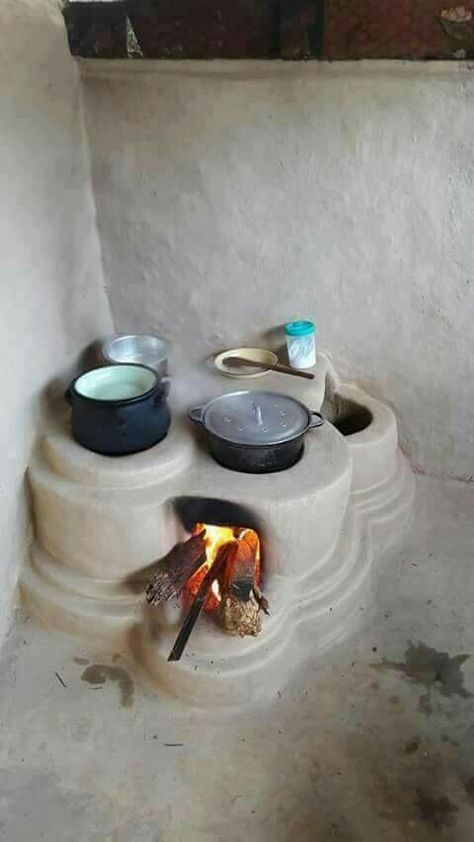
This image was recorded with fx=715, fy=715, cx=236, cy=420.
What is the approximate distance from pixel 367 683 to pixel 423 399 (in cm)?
118

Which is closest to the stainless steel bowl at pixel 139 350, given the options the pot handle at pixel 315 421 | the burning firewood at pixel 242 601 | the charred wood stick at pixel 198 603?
the pot handle at pixel 315 421

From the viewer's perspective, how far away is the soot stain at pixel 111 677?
7.19ft

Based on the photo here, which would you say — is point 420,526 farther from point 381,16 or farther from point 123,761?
point 381,16

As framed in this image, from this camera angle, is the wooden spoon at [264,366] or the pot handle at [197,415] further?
the wooden spoon at [264,366]

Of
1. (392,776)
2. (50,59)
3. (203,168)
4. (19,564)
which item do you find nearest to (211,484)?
(19,564)

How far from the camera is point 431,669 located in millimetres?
2240

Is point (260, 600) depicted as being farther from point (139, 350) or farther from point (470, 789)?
point (139, 350)

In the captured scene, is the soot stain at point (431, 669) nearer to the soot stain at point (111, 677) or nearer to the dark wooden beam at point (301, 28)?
the soot stain at point (111, 677)

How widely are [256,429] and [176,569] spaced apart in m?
0.51

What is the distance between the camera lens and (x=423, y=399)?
289cm

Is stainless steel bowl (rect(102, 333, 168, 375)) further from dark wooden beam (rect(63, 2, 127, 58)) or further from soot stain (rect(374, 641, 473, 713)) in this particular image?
soot stain (rect(374, 641, 473, 713))

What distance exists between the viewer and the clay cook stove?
2.13 m

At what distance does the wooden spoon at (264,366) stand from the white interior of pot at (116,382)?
0.46 metres

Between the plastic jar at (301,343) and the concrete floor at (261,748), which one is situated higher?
the plastic jar at (301,343)
